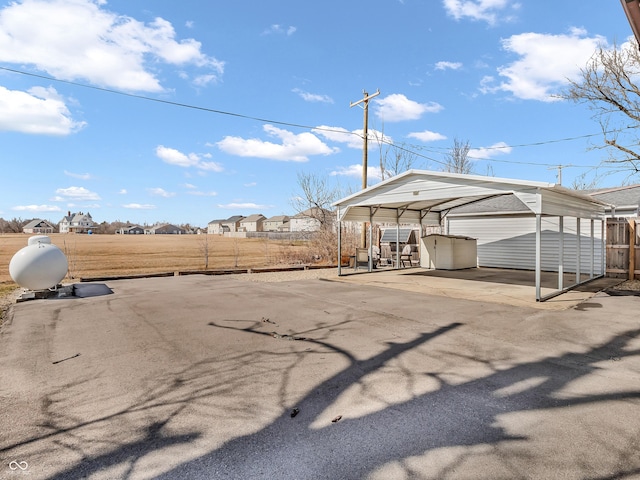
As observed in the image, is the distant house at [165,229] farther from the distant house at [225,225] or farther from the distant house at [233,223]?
the distant house at [233,223]

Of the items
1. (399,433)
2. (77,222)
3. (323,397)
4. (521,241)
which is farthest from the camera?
(77,222)

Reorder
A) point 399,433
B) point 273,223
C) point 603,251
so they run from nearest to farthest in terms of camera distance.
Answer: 1. point 399,433
2. point 603,251
3. point 273,223

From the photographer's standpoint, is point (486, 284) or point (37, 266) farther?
point (486, 284)

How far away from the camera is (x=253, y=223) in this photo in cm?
9625

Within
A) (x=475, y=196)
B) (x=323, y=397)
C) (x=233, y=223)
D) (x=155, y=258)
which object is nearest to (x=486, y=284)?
(x=475, y=196)

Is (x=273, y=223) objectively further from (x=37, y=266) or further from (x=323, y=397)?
(x=323, y=397)

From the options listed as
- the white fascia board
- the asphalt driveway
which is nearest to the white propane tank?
the asphalt driveway

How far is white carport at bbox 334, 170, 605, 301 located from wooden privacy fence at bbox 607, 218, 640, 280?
0.24 m

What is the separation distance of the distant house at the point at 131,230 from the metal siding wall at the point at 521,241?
101 metres

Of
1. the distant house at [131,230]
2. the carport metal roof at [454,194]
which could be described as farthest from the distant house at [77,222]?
the carport metal roof at [454,194]

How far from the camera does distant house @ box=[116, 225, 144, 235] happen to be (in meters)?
97.8

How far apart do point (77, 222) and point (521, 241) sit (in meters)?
117

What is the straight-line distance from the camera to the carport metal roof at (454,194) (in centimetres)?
787

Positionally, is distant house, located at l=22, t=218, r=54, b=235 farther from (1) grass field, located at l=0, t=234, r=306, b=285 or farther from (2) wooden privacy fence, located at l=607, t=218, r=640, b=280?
(2) wooden privacy fence, located at l=607, t=218, r=640, b=280
